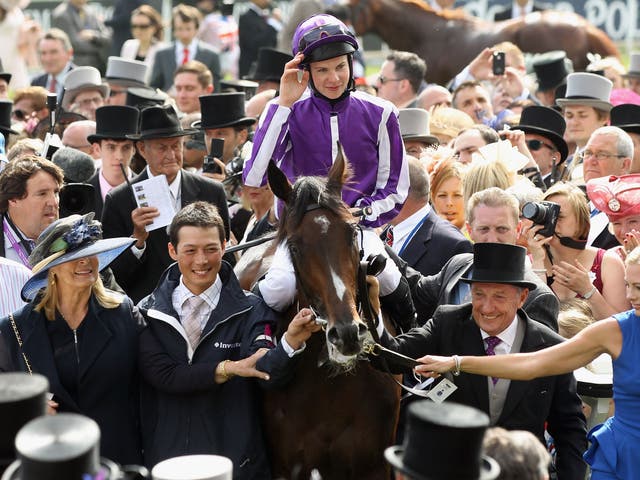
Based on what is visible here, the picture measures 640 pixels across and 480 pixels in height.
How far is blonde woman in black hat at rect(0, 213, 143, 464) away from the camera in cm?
532

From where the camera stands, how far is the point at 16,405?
3.39 m

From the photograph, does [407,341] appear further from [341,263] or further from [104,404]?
[104,404]

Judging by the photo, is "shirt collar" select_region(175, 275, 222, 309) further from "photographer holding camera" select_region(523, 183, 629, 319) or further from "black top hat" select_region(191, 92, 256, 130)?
"black top hat" select_region(191, 92, 256, 130)

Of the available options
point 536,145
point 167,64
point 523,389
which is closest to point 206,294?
point 523,389

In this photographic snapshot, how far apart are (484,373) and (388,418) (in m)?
0.68

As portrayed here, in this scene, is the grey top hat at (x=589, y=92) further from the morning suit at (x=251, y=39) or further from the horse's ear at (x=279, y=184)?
the morning suit at (x=251, y=39)

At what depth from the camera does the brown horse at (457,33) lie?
51.7 feet

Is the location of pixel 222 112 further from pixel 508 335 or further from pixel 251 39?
pixel 251 39

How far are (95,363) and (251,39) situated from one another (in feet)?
40.1

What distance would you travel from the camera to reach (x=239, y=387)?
5602 millimetres

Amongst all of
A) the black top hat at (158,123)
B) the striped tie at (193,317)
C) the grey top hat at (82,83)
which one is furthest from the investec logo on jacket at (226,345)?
the grey top hat at (82,83)

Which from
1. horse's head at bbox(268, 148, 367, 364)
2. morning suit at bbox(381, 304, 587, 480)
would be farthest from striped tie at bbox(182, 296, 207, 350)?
morning suit at bbox(381, 304, 587, 480)

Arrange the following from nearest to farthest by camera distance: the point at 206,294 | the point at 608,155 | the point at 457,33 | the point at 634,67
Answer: the point at 206,294
the point at 608,155
the point at 634,67
the point at 457,33

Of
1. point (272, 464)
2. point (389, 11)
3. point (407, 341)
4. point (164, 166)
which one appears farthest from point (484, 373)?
point (389, 11)
